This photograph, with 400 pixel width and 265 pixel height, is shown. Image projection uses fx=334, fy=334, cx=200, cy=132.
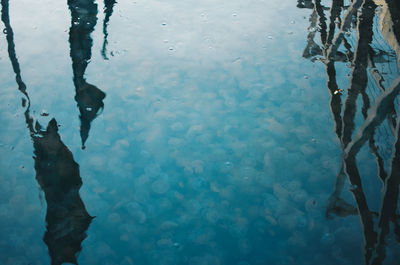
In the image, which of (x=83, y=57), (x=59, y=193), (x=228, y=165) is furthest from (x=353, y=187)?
(x=83, y=57)

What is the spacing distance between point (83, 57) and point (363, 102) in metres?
1.71

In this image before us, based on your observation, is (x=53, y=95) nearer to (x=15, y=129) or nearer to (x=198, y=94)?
(x=15, y=129)

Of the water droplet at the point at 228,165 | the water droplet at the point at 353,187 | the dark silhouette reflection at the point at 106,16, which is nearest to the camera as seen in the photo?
the water droplet at the point at 353,187

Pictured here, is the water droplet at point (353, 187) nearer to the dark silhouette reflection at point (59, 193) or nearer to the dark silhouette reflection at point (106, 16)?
the dark silhouette reflection at point (59, 193)

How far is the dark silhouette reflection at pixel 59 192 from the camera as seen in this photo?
4.18 ft

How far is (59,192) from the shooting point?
1446mm

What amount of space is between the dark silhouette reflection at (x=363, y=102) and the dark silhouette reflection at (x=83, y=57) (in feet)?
4.14

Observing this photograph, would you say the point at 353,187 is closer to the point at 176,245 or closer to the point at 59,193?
the point at 176,245

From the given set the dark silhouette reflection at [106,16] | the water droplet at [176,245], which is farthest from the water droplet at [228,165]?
the dark silhouette reflection at [106,16]

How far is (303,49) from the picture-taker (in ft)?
7.29

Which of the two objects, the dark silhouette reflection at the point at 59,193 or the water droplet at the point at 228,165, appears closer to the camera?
the dark silhouette reflection at the point at 59,193

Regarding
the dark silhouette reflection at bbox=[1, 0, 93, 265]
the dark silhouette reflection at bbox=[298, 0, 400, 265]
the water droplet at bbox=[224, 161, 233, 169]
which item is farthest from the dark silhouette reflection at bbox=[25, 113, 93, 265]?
the dark silhouette reflection at bbox=[298, 0, 400, 265]

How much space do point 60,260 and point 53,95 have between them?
3.32 feet

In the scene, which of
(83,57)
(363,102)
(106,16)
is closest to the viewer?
(363,102)
